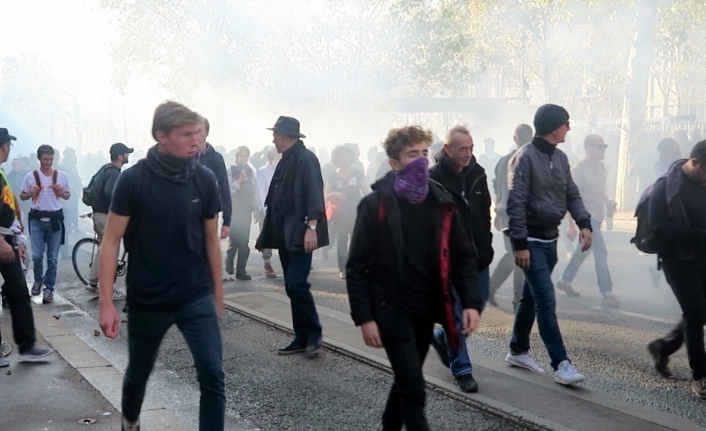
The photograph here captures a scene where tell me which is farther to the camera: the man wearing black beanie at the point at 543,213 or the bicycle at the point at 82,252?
the bicycle at the point at 82,252

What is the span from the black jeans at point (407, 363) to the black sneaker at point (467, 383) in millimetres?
1683

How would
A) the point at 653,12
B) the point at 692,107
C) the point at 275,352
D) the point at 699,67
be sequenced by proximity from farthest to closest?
the point at 692,107 → the point at 699,67 → the point at 653,12 → the point at 275,352

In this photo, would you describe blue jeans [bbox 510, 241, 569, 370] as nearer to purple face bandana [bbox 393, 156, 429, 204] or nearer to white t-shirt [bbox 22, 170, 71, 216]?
purple face bandana [bbox 393, 156, 429, 204]

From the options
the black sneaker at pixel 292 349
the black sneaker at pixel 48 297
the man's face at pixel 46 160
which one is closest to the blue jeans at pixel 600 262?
the black sneaker at pixel 292 349

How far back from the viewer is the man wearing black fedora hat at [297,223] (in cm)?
677

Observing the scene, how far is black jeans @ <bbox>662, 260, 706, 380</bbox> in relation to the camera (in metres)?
5.46

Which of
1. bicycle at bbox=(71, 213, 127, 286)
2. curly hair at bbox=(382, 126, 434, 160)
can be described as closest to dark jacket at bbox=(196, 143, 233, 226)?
bicycle at bbox=(71, 213, 127, 286)

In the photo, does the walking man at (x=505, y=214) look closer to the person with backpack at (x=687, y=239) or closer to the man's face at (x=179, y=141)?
the person with backpack at (x=687, y=239)

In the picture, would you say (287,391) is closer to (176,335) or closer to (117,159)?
(176,335)

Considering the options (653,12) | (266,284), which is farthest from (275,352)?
(653,12)

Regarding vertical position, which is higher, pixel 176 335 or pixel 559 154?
pixel 559 154

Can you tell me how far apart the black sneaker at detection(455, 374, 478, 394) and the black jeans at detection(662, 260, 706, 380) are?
1.35 m

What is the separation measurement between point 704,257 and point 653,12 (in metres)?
13.5

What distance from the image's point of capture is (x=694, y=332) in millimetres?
5477
